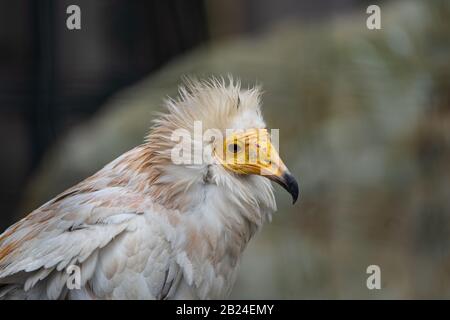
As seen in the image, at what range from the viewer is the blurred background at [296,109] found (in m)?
2.66

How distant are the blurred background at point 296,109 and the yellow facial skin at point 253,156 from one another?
776 millimetres

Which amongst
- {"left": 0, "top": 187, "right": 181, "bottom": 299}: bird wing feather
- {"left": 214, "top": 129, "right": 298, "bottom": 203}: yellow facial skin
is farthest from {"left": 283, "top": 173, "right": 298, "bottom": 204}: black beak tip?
{"left": 0, "top": 187, "right": 181, "bottom": 299}: bird wing feather

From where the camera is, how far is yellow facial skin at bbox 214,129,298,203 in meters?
1.89

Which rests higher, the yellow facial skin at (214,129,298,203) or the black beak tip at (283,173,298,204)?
the yellow facial skin at (214,129,298,203)

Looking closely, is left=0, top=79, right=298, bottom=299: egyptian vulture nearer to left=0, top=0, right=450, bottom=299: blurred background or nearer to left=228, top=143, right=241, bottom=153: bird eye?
left=228, top=143, right=241, bottom=153: bird eye

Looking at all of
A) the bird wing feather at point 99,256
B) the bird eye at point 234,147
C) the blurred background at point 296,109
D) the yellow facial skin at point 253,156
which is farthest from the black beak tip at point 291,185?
the blurred background at point 296,109

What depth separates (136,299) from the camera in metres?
1.85

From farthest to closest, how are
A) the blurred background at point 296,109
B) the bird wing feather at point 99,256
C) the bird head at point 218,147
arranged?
the blurred background at point 296,109
the bird head at point 218,147
the bird wing feather at point 99,256

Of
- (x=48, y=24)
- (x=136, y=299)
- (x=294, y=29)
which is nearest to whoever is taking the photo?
(x=136, y=299)

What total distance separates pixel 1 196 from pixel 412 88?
1.74 meters

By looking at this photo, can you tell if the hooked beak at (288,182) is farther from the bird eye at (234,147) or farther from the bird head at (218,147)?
the bird eye at (234,147)

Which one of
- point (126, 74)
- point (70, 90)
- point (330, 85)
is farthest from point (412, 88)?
point (70, 90)

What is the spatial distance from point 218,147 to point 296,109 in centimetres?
101

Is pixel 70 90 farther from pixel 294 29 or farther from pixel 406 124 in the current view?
pixel 406 124
